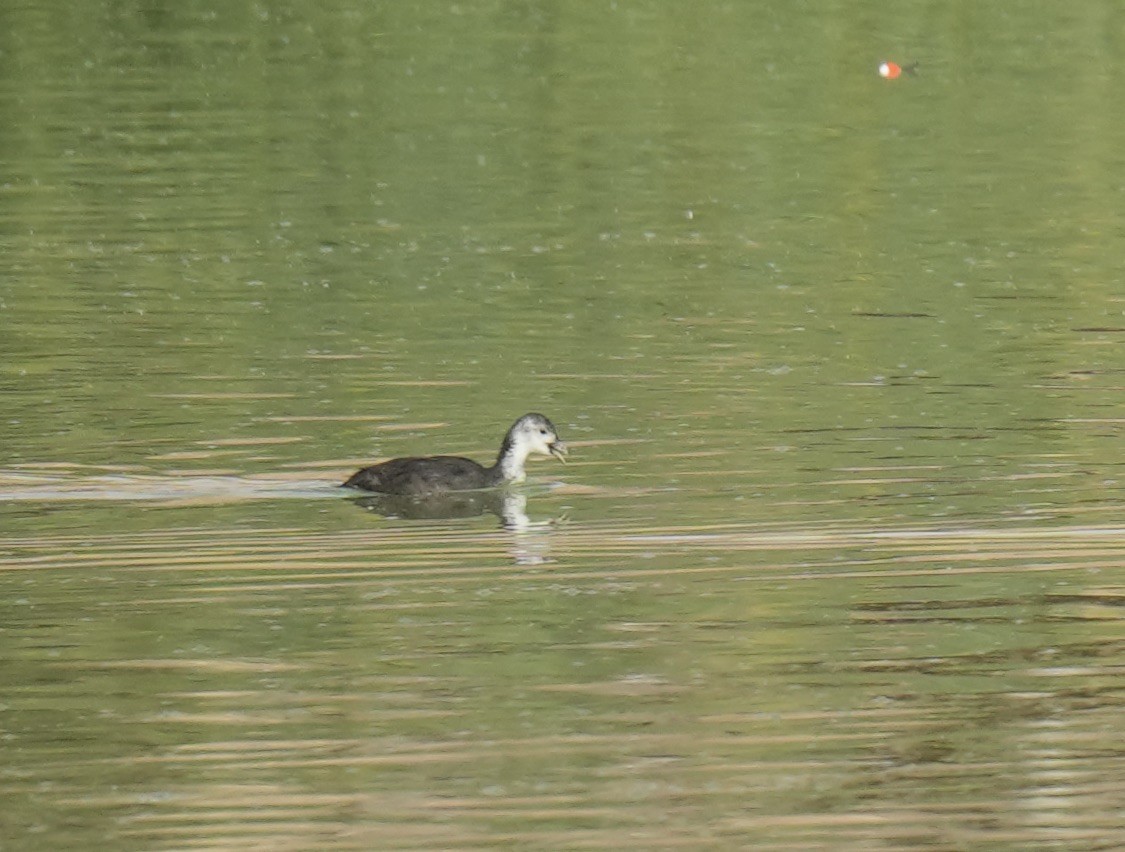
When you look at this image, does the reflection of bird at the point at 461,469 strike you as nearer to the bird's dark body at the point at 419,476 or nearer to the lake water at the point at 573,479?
the bird's dark body at the point at 419,476

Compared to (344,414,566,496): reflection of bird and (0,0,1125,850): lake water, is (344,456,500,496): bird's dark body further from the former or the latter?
(0,0,1125,850): lake water

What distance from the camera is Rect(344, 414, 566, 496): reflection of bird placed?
554 inches

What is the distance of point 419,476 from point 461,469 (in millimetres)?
294

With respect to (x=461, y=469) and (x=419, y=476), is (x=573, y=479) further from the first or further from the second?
(x=419, y=476)

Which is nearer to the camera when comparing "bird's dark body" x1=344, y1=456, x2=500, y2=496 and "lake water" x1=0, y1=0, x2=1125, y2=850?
"lake water" x1=0, y1=0, x2=1125, y2=850

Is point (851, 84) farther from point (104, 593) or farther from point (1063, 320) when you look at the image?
point (104, 593)

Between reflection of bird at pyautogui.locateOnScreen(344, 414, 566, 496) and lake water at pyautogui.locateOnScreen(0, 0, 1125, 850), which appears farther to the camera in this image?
reflection of bird at pyautogui.locateOnScreen(344, 414, 566, 496)

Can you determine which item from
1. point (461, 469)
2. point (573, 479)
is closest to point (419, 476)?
point (461, 469)

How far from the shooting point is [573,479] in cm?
1480

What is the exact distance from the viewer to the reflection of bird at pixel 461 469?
14078 millimetres

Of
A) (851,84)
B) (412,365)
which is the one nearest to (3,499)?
(412,365)

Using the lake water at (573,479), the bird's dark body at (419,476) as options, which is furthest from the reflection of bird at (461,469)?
the lake water at (573,479)

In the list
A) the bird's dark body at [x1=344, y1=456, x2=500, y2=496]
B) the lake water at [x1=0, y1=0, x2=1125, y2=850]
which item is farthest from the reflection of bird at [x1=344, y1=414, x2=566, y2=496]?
the lake water at [x1=0, y1=0, x2=1125, y2=850]

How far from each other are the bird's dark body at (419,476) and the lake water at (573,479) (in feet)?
0.53
